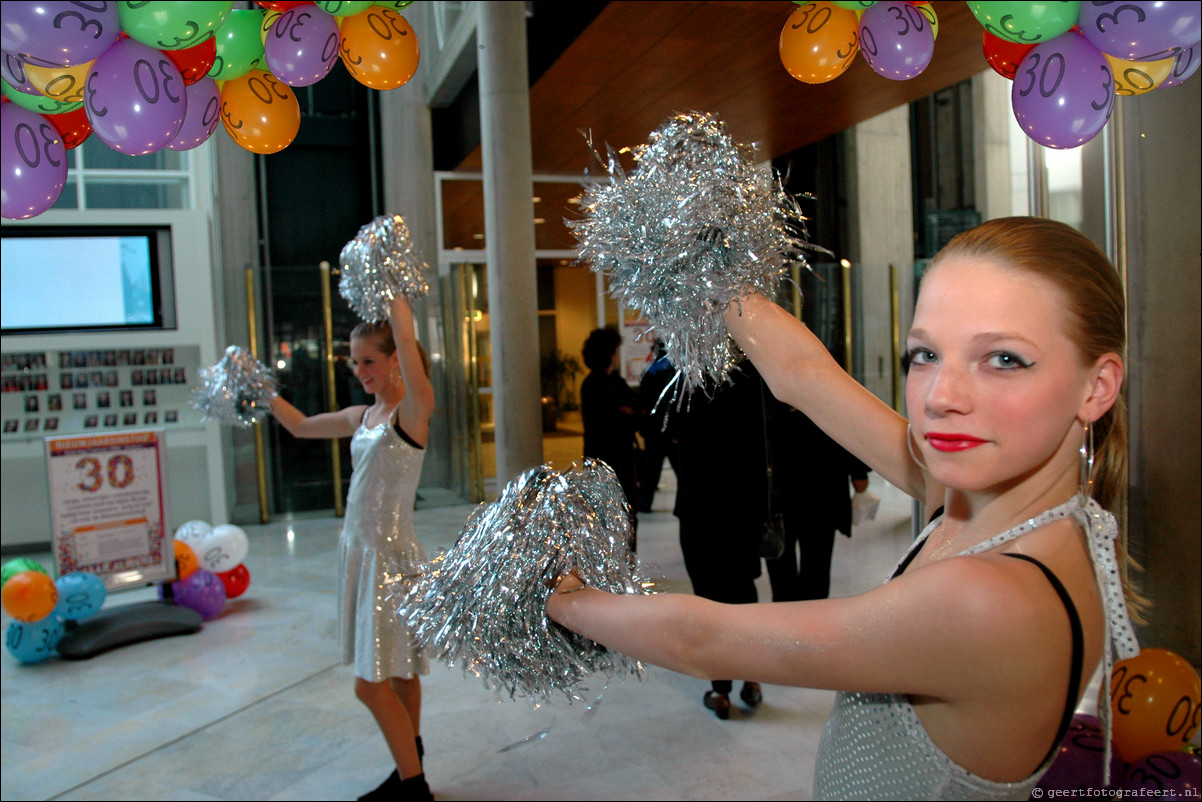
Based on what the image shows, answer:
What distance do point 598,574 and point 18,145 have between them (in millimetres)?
797

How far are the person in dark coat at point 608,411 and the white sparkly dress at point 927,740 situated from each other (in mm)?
3669

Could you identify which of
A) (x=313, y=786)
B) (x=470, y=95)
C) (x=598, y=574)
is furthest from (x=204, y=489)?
(x=598, y=574)

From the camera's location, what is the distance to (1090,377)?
0.85 m

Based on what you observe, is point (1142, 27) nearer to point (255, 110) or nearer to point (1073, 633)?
point (1073, 633)

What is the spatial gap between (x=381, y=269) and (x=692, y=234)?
5.60 feet

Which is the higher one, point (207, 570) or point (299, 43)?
point (299, 43)

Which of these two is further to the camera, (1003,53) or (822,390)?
(1003,53)

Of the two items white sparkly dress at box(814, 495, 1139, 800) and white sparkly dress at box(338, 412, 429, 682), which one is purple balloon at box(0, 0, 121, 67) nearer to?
white sparkly dress at box(814, 495, 1139, 800)

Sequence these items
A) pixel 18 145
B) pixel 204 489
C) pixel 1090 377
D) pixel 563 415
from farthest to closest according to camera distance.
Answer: pixel 563 415
pixel 204 489
pixel 18 145
pixel 1090 377

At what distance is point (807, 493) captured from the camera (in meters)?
3.70

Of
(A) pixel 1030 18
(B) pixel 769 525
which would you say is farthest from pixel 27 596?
(A) pixel 1030 18

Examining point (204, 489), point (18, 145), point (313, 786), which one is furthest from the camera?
point (204, 489)

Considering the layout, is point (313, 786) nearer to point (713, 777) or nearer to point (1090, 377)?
point (713, 777)

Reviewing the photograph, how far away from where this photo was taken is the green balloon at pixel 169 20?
2.96 feet
